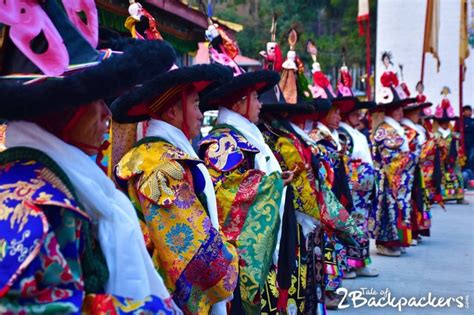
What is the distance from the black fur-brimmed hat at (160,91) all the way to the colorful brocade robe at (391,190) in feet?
22.6

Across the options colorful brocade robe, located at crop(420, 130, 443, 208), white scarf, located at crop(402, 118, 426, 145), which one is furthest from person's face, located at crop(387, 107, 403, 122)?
colorful brocade robe, located at crop(420, 130, 443, 208)

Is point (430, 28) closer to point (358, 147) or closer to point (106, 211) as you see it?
point (358, 147)

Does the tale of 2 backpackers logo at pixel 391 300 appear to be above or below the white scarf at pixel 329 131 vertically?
below

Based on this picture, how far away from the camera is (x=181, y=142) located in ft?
13.1

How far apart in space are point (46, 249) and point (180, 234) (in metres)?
1.30

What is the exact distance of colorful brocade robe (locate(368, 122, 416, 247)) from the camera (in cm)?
1071

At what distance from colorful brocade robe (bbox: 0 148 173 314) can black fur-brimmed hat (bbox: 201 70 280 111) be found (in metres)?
2.59

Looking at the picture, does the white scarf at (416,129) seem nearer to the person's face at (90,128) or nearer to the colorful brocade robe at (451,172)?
the colorful brocade robe at (451,172)

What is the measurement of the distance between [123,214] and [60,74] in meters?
0.50

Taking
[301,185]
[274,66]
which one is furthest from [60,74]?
[274,66]

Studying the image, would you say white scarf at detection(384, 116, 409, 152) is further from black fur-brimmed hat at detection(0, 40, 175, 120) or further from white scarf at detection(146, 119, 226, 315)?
black fur-brimmed hat at detection(0, 40, 175, 120)

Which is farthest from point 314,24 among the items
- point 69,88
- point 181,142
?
point 69,88

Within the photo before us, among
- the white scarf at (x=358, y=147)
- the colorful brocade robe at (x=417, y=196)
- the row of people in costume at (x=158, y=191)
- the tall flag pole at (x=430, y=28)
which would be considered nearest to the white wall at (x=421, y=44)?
the tall flag pole at (x=430, y=28)

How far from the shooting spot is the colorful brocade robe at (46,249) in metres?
2.33
